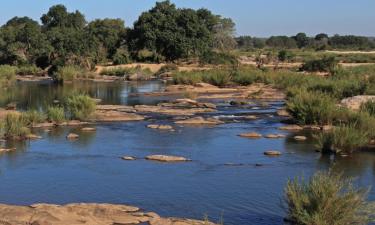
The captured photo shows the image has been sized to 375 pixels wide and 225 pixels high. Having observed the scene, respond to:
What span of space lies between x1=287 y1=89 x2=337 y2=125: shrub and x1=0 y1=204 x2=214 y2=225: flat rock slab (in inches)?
505

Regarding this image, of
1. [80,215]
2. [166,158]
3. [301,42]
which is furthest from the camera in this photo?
[301,42]

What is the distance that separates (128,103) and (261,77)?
15581 millimetres

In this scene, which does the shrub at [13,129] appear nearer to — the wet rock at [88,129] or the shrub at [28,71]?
the wet rock at [88,129]

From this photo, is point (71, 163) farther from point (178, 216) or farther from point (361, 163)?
point (361, 163)

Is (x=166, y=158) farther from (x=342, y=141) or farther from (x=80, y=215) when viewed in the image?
(x=80, y=215)

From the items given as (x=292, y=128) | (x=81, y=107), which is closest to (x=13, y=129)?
(x=81, y=107)

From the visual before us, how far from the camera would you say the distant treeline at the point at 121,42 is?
64.7m

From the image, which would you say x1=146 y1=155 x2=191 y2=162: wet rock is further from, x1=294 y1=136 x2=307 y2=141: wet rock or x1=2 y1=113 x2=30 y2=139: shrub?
Answer: x1=2 y1=113 x2=30 y2=139: shrub

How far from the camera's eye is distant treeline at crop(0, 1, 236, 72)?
64.7 meters

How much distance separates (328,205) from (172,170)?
19.8ft

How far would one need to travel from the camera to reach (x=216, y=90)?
4147cm

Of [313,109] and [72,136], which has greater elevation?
[313,109]

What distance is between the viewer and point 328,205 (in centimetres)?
1029

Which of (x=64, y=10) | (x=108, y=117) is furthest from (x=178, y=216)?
(x=64, y=10)
